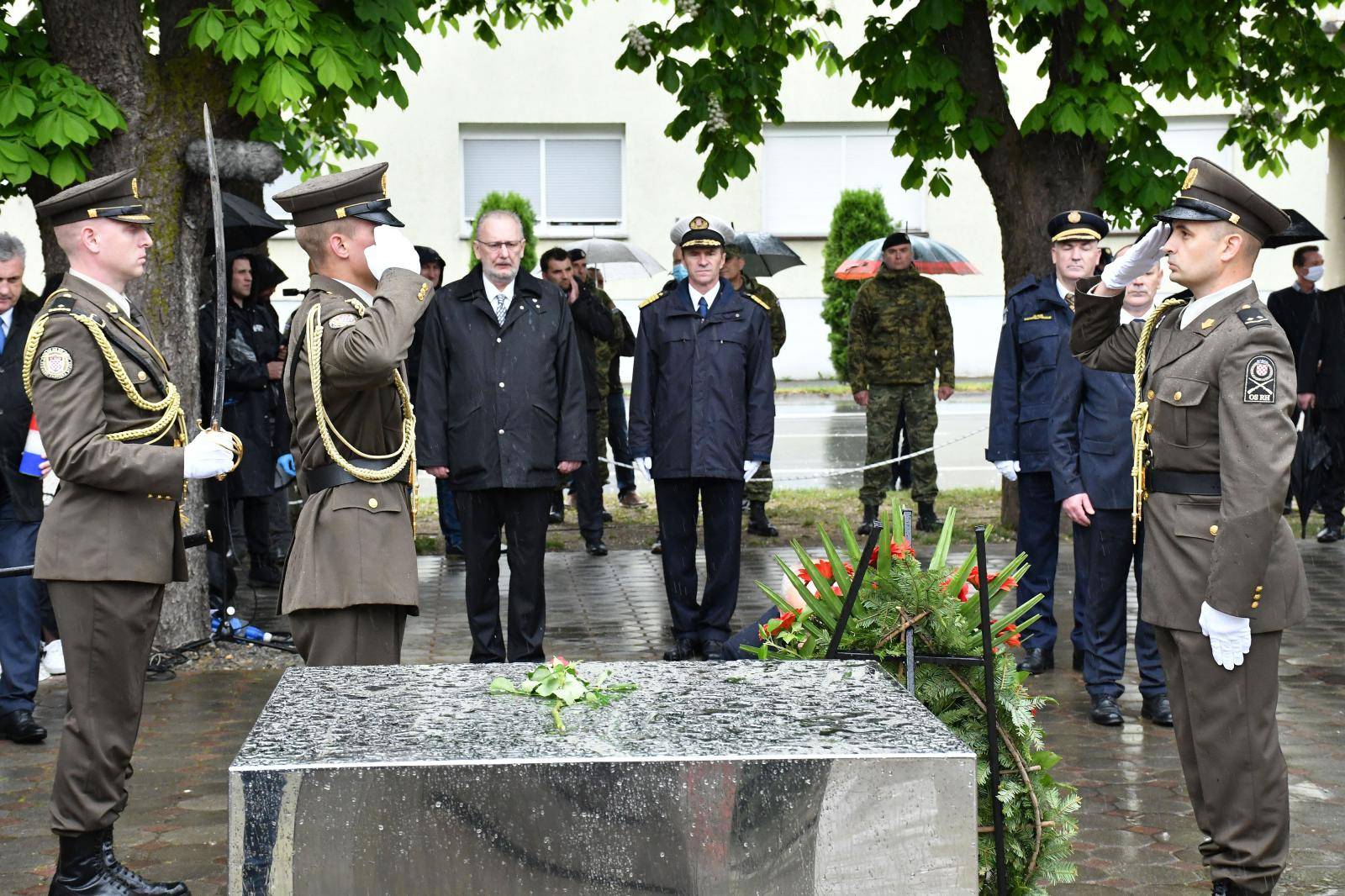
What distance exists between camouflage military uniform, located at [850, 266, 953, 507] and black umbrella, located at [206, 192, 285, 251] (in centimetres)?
490

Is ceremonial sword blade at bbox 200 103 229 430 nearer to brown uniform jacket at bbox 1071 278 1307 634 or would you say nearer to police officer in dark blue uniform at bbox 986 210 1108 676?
brown uniform jacket at bbox 1071 278 1307 634

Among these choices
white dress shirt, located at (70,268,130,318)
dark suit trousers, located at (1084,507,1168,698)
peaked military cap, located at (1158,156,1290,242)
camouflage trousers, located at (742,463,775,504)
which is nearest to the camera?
peaked military cap, located at (1158,156,1290,242)

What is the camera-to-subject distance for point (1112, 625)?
278 inches

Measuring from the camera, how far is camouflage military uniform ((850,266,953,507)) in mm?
12594

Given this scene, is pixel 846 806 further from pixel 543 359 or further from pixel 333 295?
pixel 543 359

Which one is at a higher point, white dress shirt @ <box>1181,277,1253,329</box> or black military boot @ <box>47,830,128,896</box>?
white dress shirt @ <box>1181,277,1253,329</box>

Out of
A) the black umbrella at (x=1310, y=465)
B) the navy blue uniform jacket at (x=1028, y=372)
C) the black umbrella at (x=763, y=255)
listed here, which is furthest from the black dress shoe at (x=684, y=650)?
the black umbrella at (x=763, y=255)

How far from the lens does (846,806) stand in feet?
9.38

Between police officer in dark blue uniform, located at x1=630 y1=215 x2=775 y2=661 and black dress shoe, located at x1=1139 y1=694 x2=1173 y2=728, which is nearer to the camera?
black dress shoe, located at x1=1139 y1=694 x2=1173 y2=728

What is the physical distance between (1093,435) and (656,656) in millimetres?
2615

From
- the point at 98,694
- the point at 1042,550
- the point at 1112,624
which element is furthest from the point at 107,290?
the point at 1042,550

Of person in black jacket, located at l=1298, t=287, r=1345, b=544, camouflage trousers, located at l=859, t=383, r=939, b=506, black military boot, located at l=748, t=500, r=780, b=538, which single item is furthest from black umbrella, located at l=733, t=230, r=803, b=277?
person in black jacket, located at l=1298, t=287, r=1345, b=544

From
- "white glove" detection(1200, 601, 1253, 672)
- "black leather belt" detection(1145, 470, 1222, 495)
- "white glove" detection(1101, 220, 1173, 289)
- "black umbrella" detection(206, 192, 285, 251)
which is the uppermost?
"black umbrella" detection(206, 192, 285, 251)

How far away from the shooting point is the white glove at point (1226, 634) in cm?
428
